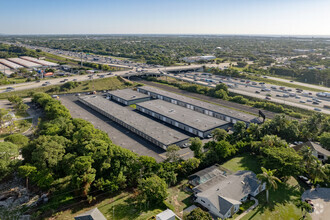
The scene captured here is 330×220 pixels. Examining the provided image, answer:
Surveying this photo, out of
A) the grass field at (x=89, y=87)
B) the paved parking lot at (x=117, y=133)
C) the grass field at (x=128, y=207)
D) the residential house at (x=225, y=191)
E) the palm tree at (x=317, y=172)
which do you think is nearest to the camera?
the grass field at (x=128, y=207)

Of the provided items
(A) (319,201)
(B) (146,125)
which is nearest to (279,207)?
(A) (319,201)

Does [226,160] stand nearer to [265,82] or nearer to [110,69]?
[265,82]

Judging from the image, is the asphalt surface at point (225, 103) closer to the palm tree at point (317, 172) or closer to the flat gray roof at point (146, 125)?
the flat gray roof at point (146, 125)

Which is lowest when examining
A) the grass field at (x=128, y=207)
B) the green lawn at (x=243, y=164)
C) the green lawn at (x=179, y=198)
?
the green lawn at (x=179, y=198)

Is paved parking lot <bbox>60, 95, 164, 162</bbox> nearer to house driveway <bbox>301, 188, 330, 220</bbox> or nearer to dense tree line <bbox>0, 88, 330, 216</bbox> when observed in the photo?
dense tree line <bbox>0, 88, 330, 216</bbox>

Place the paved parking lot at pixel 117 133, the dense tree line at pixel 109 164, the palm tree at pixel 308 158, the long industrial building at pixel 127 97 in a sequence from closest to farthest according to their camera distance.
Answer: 1. the dense tree line at pixel 109 164
2. the palm tree at pixel 308 158
3. the paved parking lot at pixel 117 133
4. the long industrial building at pixel 127 97

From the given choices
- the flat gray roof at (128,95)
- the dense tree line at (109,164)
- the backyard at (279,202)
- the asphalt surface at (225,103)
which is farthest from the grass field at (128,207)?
the flat gray roof at (128,95)

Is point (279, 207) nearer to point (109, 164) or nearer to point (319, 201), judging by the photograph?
point (319, 201)
